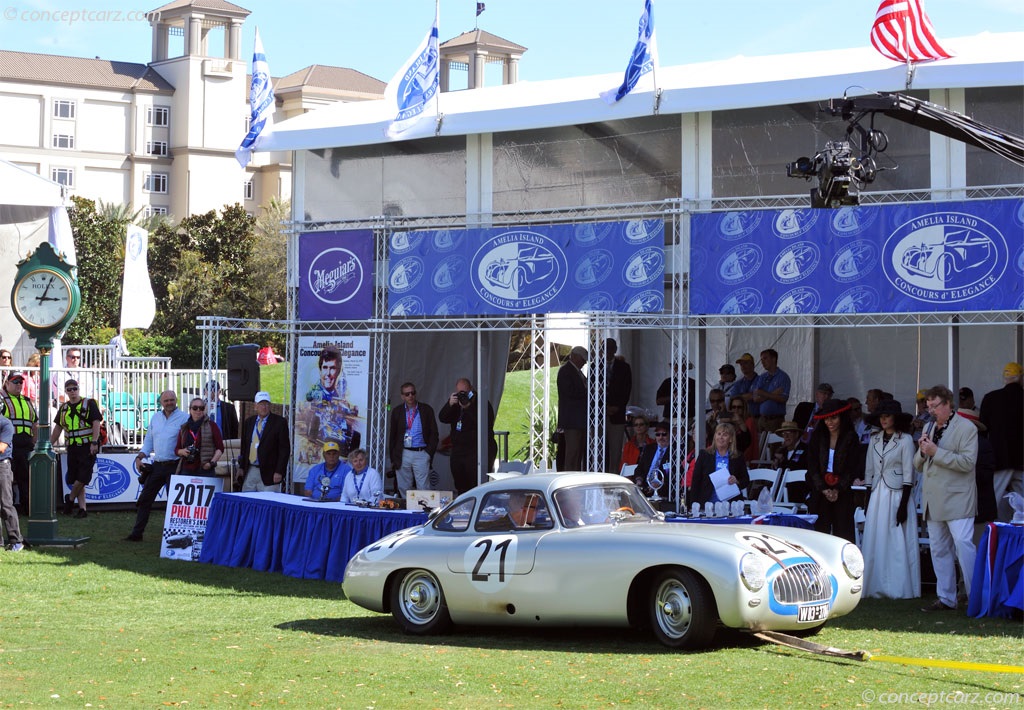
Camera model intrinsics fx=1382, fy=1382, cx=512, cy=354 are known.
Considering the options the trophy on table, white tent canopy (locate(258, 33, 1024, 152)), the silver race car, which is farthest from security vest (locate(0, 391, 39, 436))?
the silver race car

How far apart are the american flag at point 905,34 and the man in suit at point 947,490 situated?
4.27 metres

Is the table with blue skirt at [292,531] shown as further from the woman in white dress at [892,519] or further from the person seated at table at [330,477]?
the woman in white dress at [892,519]

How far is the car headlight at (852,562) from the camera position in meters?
10.2

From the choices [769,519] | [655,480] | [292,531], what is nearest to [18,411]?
[292,531]

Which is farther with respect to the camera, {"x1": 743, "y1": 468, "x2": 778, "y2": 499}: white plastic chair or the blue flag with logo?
the blue flag with logo

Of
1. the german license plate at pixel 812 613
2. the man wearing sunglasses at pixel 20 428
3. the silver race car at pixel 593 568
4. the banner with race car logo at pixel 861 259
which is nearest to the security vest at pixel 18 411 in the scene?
the man wearing sunglasses at pixel 20 428

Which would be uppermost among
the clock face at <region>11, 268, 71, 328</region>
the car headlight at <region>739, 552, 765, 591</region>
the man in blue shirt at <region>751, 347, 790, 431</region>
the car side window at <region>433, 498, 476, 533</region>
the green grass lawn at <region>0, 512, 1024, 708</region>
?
the clock face at <region>11, 268, 71, 328</region>

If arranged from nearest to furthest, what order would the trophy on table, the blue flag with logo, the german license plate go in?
the german license plate, the trophy on table, the blue flag with logo

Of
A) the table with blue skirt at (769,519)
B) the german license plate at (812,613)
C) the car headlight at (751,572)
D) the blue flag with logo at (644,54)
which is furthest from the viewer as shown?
the blue flag with logo at (644,54)

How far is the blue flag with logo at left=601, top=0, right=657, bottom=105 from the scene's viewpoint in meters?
15.5

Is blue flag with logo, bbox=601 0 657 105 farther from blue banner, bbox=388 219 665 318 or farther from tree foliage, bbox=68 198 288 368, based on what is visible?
tree foliage, bbox=68 198 288 368

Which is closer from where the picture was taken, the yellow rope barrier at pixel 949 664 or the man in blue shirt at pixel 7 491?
the yellow rope barrier at pixel 949 664

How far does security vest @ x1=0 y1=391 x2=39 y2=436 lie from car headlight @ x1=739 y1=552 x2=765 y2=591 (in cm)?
1209

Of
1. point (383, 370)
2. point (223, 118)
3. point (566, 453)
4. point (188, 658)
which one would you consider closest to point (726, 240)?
point (566, 453)
